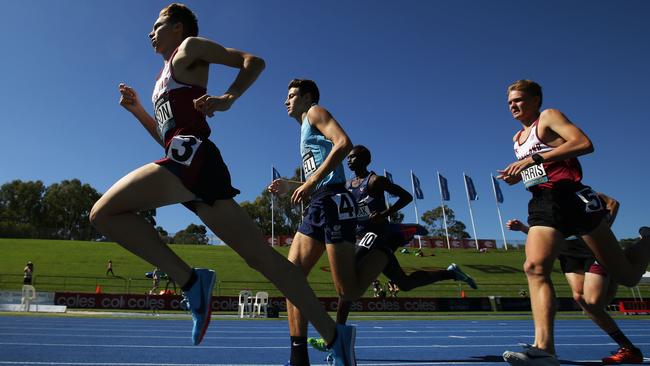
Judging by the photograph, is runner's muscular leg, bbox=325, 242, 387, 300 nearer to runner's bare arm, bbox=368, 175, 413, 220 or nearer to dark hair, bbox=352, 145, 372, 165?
runner's bare arm, bbox=368, 175, 413, 220

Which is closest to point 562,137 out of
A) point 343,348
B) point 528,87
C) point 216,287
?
point 528,87

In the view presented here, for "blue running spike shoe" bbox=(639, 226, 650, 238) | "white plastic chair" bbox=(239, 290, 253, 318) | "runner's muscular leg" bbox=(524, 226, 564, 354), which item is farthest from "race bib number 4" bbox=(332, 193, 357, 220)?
"white plastic chair" bbox=(239, 290, 253, 318)

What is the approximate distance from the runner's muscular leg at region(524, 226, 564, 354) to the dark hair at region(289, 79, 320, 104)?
7.36 feet

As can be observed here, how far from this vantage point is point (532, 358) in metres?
2.74

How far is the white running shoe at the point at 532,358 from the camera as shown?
8.91 ft

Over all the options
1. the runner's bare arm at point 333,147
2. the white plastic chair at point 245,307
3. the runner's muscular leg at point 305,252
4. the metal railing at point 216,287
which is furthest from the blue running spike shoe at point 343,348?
the metal railing at point 216,287

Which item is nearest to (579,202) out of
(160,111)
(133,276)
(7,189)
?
(160,111)

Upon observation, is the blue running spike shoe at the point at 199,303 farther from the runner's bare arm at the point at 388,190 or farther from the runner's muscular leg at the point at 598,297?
the runner's muscular leg at the point at 598,297

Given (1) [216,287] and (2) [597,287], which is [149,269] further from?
(2) [597,287]

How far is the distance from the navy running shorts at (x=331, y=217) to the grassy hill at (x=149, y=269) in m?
22.6

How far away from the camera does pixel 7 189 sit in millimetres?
77062

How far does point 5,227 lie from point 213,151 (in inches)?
3042

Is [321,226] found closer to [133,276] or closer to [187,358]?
[187,358]

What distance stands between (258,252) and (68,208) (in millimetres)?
89089
